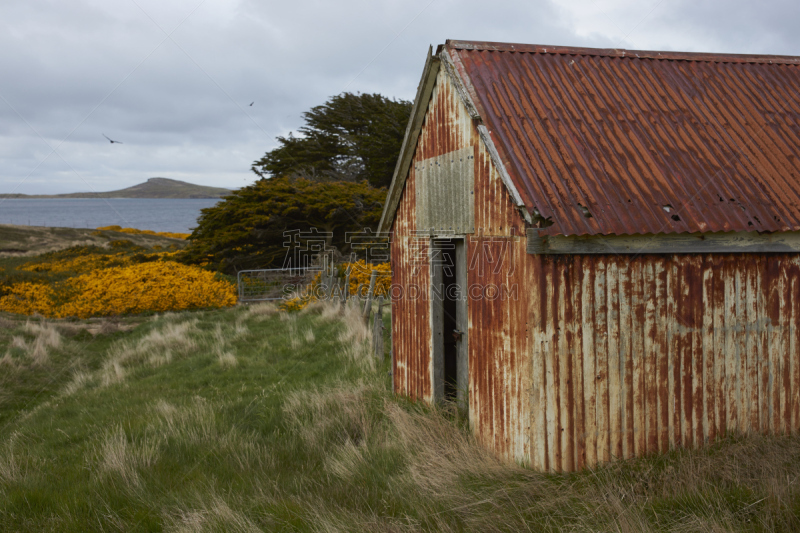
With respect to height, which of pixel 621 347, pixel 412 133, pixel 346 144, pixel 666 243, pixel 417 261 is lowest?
pixel 621 347

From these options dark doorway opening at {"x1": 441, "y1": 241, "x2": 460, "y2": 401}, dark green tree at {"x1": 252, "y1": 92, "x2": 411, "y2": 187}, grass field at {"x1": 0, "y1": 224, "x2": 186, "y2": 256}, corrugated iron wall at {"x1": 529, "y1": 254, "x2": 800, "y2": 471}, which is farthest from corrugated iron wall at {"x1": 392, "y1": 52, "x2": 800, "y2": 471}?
grass field at {"x1": 0, "y1": 224, "x2": 186, "y2": 256}

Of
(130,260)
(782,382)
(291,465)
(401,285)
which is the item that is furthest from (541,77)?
(130,260)

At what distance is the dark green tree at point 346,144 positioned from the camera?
33125mm

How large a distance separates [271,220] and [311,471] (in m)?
21.3

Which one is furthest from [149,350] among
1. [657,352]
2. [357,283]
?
[657,352]

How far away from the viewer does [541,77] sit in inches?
229

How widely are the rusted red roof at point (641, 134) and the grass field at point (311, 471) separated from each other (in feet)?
6.49

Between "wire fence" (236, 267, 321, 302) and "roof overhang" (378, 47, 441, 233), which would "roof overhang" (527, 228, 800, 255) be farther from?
"wire fence" (236, 267, 321, 302)

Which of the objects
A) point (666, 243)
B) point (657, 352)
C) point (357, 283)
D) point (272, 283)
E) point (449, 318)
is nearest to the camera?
point (666, 243)

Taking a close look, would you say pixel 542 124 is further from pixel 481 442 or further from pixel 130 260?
pixel 130 260

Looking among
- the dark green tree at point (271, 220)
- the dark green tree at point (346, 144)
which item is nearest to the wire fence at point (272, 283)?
the dark green tree at point (271, 220)

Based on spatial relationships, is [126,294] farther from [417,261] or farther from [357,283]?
[417,261]

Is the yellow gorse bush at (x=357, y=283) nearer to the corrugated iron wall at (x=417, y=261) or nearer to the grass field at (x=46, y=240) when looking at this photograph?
the corrugated iron wall at (x=417, y=261)

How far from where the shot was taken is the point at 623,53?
21.1 feet
